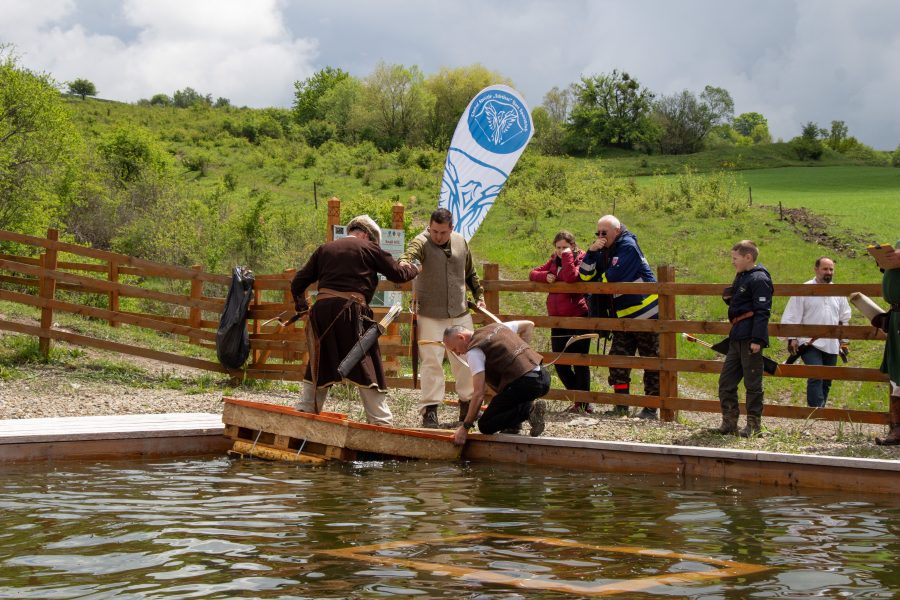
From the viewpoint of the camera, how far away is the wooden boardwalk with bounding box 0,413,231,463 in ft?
24.4

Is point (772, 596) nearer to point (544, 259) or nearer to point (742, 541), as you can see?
point (742, 541)

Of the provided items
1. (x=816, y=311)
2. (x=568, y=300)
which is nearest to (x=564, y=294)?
(x=568, y=300)

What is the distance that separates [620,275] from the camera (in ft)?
32.1

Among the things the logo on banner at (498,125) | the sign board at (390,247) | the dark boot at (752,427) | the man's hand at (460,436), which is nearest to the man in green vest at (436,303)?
the man's hand at (460,436)

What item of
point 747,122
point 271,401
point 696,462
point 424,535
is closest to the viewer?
point 424,535

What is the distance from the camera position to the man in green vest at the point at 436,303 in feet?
29.1

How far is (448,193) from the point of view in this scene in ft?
38.1

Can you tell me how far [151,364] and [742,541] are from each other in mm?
10269

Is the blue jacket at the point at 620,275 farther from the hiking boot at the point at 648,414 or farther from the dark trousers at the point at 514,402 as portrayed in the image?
the dark trousers at the point at 514,402

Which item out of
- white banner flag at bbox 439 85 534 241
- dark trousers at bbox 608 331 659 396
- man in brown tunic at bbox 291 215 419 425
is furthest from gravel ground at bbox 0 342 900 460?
white banner flag at bbox 439 85 534 241

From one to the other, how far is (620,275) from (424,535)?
502 cm

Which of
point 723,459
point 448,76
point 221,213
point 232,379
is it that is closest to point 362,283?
point 723,459

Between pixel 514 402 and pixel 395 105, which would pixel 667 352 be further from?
pixel 395 105

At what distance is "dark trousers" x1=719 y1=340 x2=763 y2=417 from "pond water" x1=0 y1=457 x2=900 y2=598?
4.89 feet
